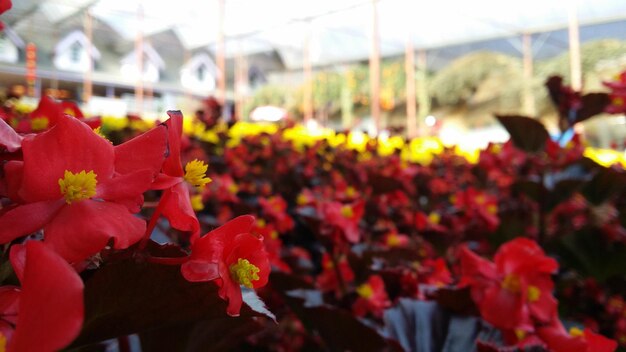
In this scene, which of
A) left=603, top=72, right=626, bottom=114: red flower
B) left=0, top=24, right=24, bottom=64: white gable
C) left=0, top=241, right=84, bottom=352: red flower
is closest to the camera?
left=0, top=241, right=84, bottom=352: red flower

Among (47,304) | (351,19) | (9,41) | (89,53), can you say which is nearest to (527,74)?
(351,19)

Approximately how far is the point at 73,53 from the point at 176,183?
9.38m

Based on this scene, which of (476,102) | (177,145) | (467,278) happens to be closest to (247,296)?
(177,145)

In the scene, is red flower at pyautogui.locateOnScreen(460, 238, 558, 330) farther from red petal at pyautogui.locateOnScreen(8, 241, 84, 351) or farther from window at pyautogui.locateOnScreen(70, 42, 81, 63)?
window at pyautogui.locateOnScreen(70, 42, 81, 63)

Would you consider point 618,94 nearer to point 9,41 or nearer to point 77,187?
point 77,187

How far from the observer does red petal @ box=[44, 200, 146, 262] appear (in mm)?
208

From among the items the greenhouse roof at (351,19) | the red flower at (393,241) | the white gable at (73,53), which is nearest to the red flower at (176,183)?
the red flower at (393,241)

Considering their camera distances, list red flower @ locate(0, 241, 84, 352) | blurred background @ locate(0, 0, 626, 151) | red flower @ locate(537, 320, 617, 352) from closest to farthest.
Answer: red flower @ locate(0, 241, 84, 352), red flower @ locate(537, 320, 617, 352), blurred background @ locate(0, 0, 626, 151)

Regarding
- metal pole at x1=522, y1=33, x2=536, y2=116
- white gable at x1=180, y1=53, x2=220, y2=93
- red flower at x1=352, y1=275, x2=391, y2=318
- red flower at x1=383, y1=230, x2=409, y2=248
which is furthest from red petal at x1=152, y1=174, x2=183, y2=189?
white gable at x1=180, y1=53, x2=220, y2=93

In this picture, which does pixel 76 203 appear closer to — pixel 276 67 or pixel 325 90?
pixel 325 90

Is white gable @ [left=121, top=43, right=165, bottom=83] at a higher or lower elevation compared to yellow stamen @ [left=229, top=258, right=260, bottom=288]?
higher

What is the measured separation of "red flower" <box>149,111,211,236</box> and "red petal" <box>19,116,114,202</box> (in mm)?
27

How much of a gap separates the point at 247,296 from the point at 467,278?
32 centimetres

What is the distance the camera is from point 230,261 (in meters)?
0.26
